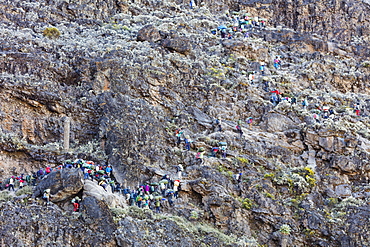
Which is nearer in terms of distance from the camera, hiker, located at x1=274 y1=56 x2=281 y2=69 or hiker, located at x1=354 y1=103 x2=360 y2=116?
hiker, located at x1=354 y1=103 x2=360 y2=116

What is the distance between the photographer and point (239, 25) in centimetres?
4731

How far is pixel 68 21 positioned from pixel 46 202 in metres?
21.9

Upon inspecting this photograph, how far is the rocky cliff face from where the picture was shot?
96.3 feet

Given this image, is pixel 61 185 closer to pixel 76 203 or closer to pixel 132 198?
pixel 76 203

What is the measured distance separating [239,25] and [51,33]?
15.3 m

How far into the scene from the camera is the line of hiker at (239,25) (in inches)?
1777

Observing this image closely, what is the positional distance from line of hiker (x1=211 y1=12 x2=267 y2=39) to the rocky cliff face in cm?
103

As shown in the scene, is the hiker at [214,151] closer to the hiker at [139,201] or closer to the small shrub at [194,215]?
the small shrub at [194,215]

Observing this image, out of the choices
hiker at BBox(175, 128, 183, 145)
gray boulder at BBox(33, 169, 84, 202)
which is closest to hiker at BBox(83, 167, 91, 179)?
gray boulder at BBox(33, 169, 84, 202)

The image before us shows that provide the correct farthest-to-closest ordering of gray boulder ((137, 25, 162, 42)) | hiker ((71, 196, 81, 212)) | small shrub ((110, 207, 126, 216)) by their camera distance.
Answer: gray boulder ((137, 25, 162, 42)) < small shrub ((110, 207, 126, 216)) < hiker ((71, 196, 81, 212))

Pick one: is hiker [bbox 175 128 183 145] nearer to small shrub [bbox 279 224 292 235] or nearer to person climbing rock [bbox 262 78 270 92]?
small shrub [bbox 279 224 292 235]

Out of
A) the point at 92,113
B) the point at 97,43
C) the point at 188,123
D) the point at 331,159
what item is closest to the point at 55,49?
the point at 97,43

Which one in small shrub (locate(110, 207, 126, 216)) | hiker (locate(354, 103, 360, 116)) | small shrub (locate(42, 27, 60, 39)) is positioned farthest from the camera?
small shrub (locate(42, 27, 60, 39))

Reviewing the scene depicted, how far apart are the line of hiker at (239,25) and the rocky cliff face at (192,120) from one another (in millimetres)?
1027
